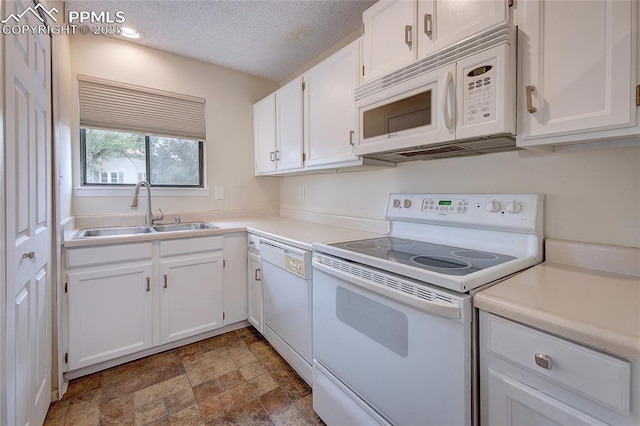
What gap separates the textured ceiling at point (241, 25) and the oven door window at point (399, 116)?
951 mm

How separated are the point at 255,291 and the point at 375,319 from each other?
1.33m

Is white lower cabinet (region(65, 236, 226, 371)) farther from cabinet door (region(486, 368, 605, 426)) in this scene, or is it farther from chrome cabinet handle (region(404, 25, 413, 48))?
cabinet door (region(486, 368, 605, 426))

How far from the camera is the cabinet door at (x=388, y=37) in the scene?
1322mm

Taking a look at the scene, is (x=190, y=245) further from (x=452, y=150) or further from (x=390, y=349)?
(x=452, y=150)

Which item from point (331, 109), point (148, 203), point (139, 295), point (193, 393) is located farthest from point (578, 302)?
point (148, 203)

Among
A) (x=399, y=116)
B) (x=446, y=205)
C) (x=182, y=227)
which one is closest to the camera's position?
(x=399, y=116)

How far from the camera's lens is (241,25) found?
82.9 inches

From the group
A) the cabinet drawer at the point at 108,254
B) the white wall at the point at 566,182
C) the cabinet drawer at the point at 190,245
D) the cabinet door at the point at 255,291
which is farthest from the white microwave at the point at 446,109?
the cabinet drawer at the point at 108,254

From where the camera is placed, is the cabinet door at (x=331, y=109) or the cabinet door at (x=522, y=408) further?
the cabinet door at (x=331, y=109)

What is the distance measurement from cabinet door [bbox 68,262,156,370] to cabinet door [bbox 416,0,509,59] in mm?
2090

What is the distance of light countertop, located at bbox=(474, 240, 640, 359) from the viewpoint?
63 cm

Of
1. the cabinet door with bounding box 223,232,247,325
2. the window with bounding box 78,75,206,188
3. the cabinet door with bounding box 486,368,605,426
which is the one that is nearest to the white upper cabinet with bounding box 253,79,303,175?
the window with bounding box 78,75,206,188

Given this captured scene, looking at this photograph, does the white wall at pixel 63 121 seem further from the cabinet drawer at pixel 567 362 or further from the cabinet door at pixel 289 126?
the cabinet drawer at pixel 567 362

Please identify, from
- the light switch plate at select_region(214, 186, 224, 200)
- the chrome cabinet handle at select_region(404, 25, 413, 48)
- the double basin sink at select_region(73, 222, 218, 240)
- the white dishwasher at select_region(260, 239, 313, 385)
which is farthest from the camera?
the light switch plate at select_region(214, 186, 224, 200)
